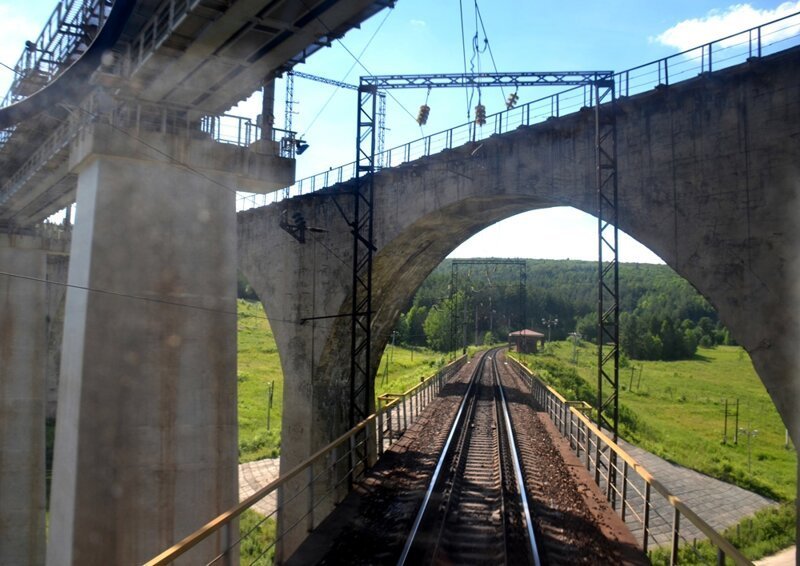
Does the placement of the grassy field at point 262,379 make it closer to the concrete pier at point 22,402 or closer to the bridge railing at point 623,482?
the concrete pier at point 22,402

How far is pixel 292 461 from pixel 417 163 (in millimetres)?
9641

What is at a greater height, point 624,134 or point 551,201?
point 624,134

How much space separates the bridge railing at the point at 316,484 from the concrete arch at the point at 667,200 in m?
1.22

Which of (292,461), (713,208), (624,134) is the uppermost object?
(624,134)

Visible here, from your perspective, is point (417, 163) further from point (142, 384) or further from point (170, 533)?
point (170, 533)

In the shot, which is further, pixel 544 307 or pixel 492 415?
pixel 544 307

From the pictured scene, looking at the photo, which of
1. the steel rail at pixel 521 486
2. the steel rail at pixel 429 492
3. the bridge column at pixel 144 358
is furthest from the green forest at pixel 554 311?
the bridge column at pixel 144 358

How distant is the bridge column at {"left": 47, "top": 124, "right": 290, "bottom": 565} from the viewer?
936cm

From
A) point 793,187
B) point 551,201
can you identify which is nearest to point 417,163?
point 551,201

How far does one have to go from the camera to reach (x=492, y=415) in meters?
20.4

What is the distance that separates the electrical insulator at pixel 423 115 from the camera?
17.4 m

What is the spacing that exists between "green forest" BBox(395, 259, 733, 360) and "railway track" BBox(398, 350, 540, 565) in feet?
100

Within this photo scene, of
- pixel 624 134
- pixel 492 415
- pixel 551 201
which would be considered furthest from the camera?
pixel 492 415

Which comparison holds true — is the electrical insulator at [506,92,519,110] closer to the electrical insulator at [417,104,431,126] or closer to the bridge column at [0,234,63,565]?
the electrical insulator at [417,104,431,126]
